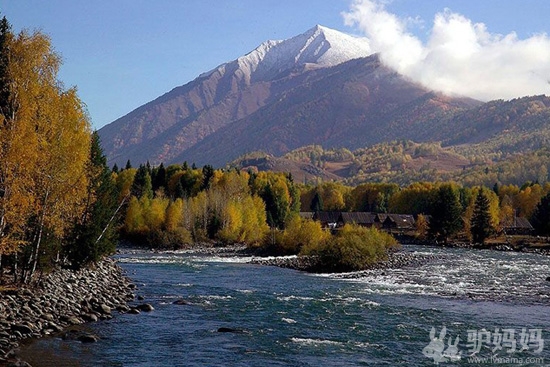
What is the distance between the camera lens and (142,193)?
394 ft

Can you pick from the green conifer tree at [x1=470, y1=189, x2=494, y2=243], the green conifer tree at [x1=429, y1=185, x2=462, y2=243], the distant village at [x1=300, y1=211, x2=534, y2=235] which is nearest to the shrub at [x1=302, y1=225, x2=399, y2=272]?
the green conifer tree at [x1=470, y1=189, x2=494, y2=243]

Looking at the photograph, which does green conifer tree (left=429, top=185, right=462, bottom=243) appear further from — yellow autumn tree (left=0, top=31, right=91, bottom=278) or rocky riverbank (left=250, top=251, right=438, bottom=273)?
yellow autumn tree (left=0, top=31, right=91, bottom=278)

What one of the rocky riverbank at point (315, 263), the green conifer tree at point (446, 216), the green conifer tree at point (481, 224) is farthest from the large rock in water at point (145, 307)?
the green conifer tree at point (446, 216)

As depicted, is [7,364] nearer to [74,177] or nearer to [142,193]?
[74,177]

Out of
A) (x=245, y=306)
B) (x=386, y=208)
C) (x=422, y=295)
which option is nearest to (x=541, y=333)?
A: (x=422, y=295)

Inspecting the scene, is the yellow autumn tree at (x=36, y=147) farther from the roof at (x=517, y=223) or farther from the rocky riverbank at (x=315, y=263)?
the roof at (x=517, y=223)

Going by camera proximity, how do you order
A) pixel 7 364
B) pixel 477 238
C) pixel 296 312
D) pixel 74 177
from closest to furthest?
pixel 7 364 → pixel 74 177 → pixel 296 312 → pixel 477 238

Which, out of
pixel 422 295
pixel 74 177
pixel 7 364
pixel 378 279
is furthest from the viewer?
pixel 378 279

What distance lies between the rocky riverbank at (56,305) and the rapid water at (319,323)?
3.04 ft

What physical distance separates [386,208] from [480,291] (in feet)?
496

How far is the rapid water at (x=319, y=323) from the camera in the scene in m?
25.5

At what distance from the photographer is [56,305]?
31.6 m

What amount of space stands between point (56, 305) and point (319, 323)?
550 inches

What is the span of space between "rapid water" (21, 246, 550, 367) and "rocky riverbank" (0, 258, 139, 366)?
928 mm
